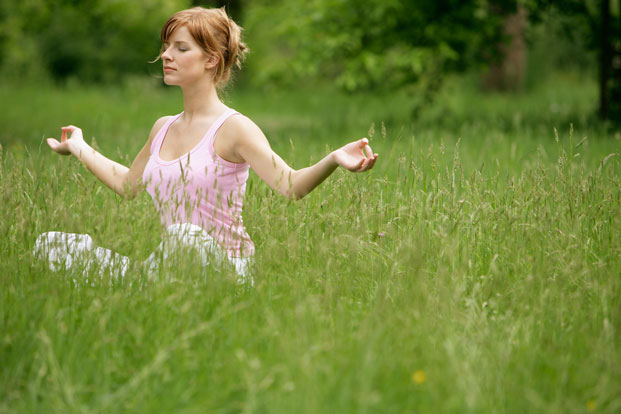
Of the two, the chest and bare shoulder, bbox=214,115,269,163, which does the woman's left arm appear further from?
the chest

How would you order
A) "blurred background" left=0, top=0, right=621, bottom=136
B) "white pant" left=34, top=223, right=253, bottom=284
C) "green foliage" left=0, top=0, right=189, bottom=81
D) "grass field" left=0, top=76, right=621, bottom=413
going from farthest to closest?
1. "green foliage" left=0, top=0, right=189, bottom=81
2. "blurred background" left=0, top=0, right=621, bottom=136
3. "white pant" left=34, top=223, right=253, bottom=284
4. "grass field" left=0, top=76, right=621, bottom=413

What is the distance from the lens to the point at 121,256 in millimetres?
2824

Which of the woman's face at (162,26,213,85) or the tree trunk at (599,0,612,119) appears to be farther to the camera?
the tree trunk at (599,0,612,119)

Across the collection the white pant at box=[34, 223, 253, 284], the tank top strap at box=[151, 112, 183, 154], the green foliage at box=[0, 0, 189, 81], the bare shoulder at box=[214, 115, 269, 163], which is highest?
the green foliage at box=[0, 0, 189, 81]

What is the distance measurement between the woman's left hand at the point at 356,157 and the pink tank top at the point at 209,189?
1.98 feet

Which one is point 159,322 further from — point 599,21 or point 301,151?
point 599,21

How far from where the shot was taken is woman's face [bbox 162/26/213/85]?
3.16 m

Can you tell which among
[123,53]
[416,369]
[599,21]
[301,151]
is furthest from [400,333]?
[123,53]

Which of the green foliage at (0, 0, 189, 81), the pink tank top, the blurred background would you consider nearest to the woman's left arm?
the pink tank top

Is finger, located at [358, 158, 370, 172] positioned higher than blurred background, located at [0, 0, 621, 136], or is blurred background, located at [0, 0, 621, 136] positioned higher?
blurred background, located at [0, 0, 621, 136]

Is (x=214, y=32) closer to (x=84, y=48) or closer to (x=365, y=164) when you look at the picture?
(x=365, y=164)

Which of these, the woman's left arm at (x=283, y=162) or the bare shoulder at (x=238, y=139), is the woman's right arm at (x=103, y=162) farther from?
the woman's left arm at (x=283, y=162)

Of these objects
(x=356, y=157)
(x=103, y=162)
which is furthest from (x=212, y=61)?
(x=356, y=157)

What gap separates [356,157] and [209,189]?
77 cm
